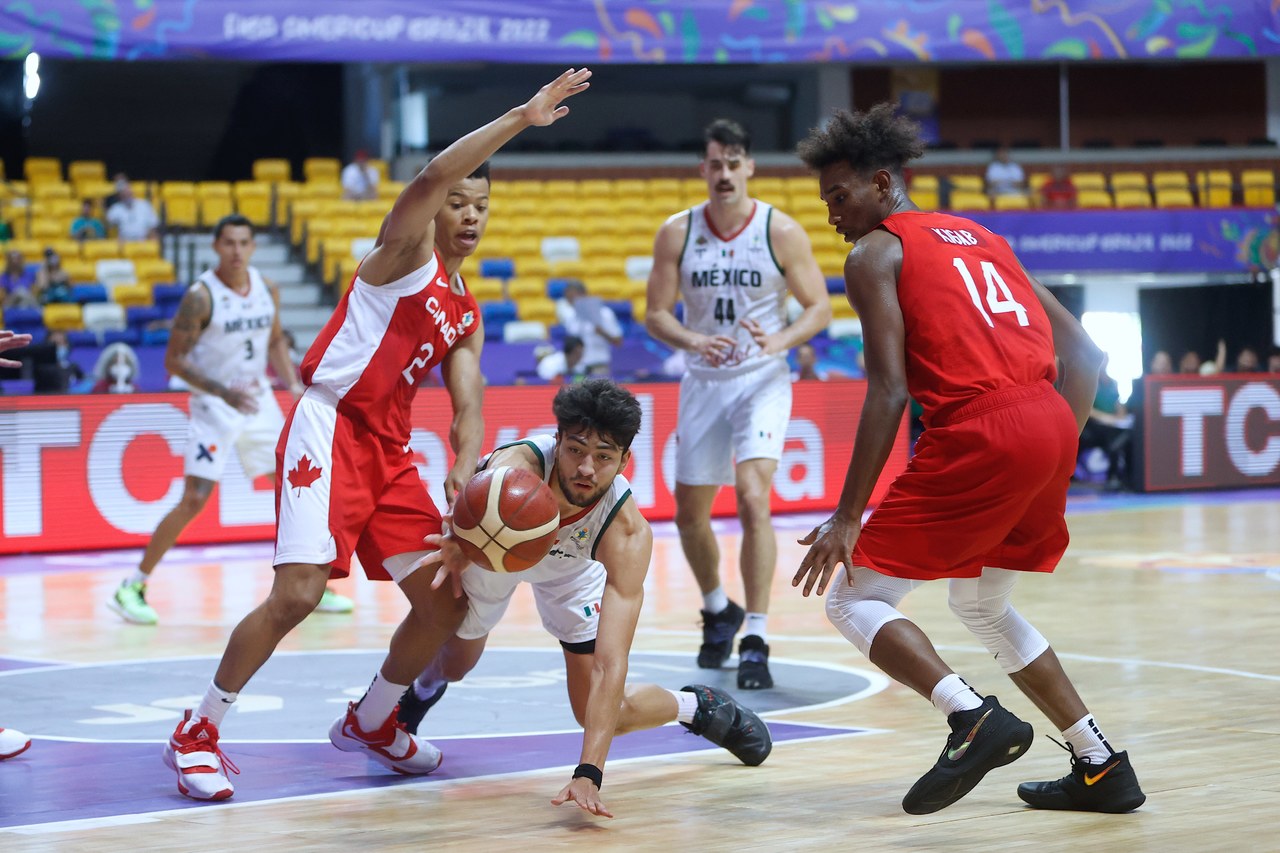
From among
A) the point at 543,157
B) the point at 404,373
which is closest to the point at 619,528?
the point at 404,373

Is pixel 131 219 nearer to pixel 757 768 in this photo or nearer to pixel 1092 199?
pixel 1092 199

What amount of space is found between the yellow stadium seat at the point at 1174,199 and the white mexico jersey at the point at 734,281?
17.3 m

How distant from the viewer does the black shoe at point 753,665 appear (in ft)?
20.9

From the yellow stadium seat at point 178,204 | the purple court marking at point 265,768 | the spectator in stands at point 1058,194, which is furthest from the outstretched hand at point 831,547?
the spectator in stands at point 1058,194

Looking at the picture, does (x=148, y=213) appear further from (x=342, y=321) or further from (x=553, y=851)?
(x=553, y=851)

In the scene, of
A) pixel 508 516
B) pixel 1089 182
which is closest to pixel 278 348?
pixel 508 516

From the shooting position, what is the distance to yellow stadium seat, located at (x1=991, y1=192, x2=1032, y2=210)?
22.4 metres

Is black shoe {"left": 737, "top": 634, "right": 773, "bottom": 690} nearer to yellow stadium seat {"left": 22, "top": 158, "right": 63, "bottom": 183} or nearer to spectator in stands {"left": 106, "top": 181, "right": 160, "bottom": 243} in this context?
spectator in stands {"left": 106, "top": 181, "right": 160, "bottom": 243}

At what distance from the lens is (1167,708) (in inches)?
228

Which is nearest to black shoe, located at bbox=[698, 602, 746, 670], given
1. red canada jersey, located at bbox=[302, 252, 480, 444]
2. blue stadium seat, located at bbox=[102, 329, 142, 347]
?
red canada jersey, located at bbox=[302, 252, 480, 444]

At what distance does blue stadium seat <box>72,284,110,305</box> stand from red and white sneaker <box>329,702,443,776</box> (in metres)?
12.5

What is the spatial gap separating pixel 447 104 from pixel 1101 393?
12.2 meters

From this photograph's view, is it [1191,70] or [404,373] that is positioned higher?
[1191,70]

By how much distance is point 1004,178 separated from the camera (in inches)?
914
